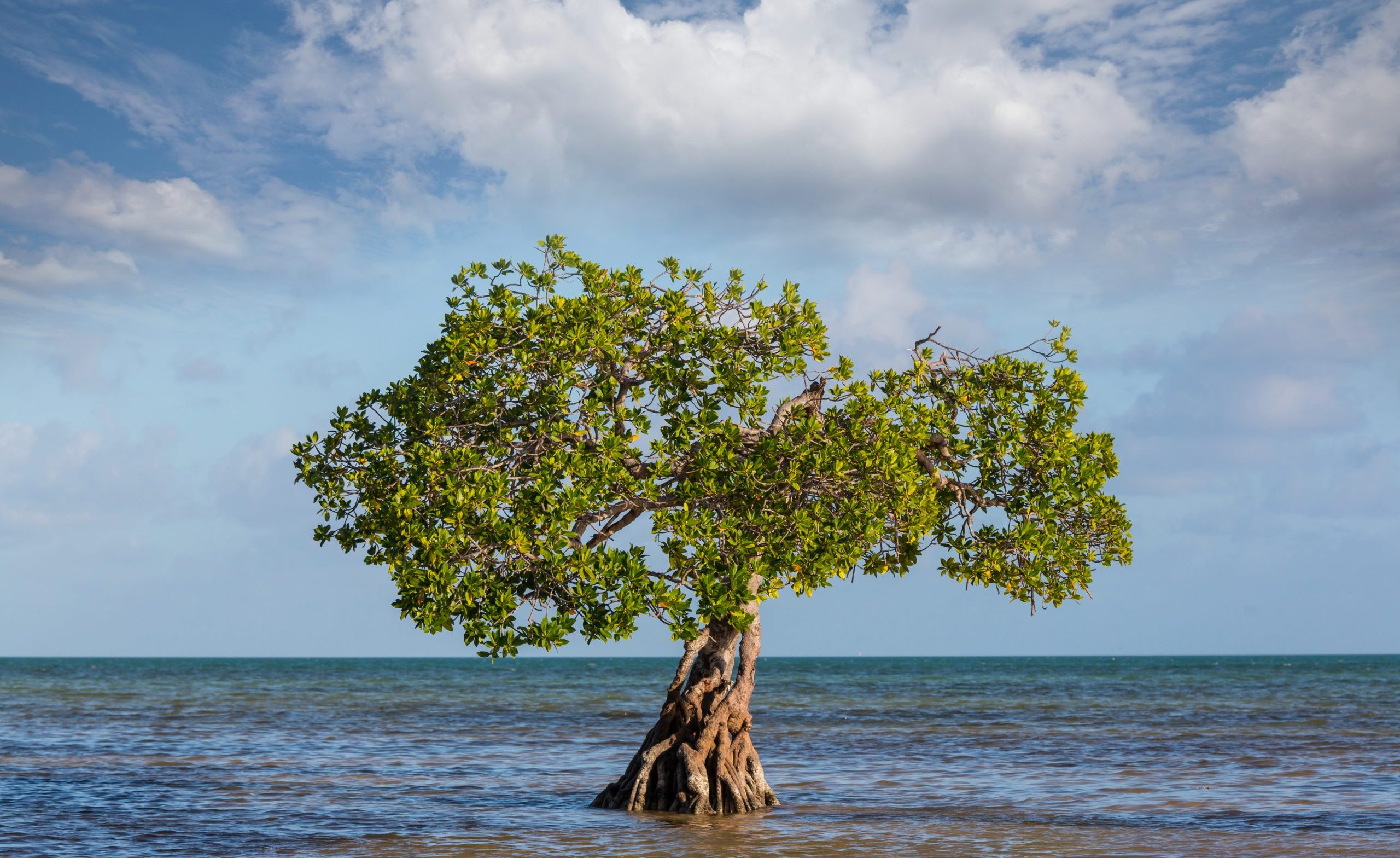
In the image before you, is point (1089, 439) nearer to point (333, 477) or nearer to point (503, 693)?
point (333, 477)

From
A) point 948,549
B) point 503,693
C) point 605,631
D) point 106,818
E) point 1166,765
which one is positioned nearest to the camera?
point 605,631

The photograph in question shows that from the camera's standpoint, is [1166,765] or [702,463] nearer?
[702,463]

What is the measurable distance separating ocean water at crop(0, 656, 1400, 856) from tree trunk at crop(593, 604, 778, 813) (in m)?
0.46

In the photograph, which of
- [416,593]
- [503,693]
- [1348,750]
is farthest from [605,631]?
[503,693]

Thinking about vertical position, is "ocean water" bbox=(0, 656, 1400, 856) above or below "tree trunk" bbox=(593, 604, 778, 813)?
A: below

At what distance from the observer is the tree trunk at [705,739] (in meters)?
17.7

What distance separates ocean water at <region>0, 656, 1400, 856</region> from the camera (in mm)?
16344

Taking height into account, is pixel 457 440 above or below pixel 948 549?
above

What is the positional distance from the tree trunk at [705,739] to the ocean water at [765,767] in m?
0.46

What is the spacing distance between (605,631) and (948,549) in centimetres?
570

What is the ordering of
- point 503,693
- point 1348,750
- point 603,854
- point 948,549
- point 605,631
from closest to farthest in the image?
point 605,631, point 603,854, point 948,549, point 1348,750, point 503,693

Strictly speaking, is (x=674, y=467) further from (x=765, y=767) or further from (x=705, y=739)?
(x=765, y=767)

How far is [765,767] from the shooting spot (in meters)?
25.9

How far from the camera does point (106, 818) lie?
733 inches
